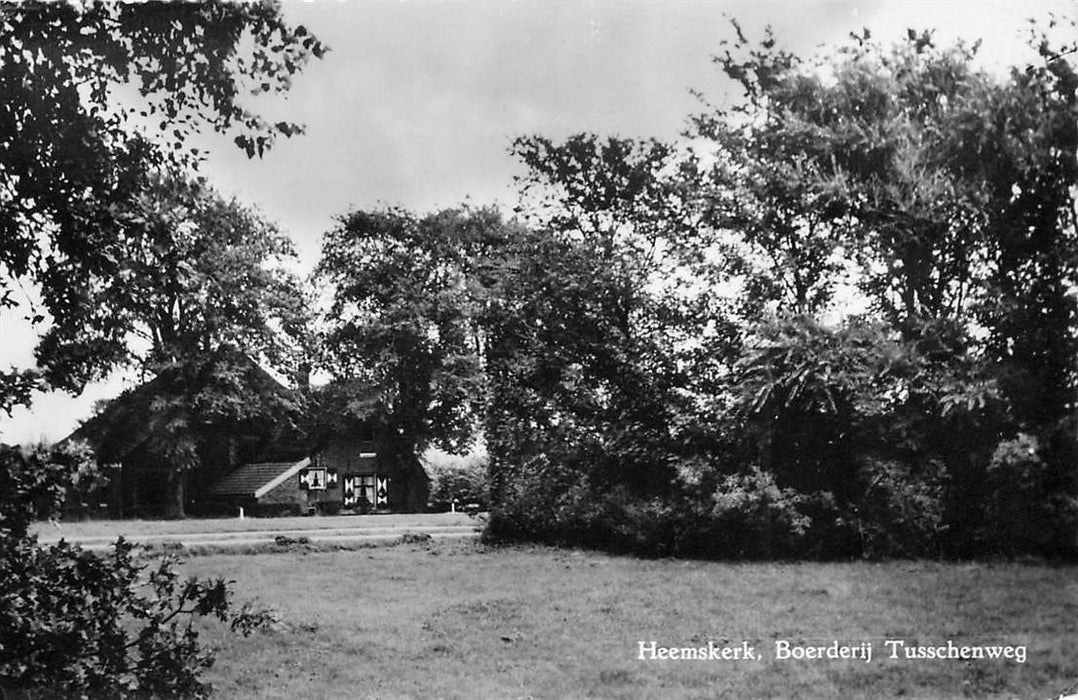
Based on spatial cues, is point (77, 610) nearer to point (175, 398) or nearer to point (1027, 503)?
point (175, 398)

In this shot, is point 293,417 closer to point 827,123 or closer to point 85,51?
point 85,51

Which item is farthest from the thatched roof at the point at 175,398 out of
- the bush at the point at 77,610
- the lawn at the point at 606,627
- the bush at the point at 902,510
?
the bush at the point at 902,510

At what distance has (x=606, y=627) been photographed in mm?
6309

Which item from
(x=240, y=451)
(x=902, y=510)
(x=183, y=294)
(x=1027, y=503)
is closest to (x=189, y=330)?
(x=183, y=294)

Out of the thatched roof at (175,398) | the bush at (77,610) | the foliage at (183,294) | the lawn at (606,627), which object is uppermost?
the foliage at (183,294)

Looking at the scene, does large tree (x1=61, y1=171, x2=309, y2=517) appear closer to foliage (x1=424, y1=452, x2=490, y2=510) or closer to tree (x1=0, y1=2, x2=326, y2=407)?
tree (x1=0, y1=2, x2=326, y2=407)

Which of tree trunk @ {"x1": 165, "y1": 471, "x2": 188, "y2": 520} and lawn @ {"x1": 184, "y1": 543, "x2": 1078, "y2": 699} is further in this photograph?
tree trunk @ {"x1": 165, "y1": 471, "x2": 188, "y2": 520}

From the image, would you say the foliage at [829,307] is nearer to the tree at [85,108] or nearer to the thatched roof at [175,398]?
the thatched roof at [175,398]

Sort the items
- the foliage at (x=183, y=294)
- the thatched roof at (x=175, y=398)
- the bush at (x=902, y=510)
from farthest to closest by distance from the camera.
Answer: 1. the bush at (x=902, y=510)
2. the thatched roof at (x=175, y=398)
3. the foliage at (x=183, y=294)

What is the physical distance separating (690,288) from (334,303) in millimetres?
3356

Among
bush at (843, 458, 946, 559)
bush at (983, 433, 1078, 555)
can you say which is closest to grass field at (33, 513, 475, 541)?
bush at (843, 458, 946, 559)

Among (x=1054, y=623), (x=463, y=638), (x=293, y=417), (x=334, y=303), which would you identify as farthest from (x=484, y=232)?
(x=1054, y=623)

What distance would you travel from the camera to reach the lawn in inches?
212

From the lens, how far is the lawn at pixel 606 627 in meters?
5.38
